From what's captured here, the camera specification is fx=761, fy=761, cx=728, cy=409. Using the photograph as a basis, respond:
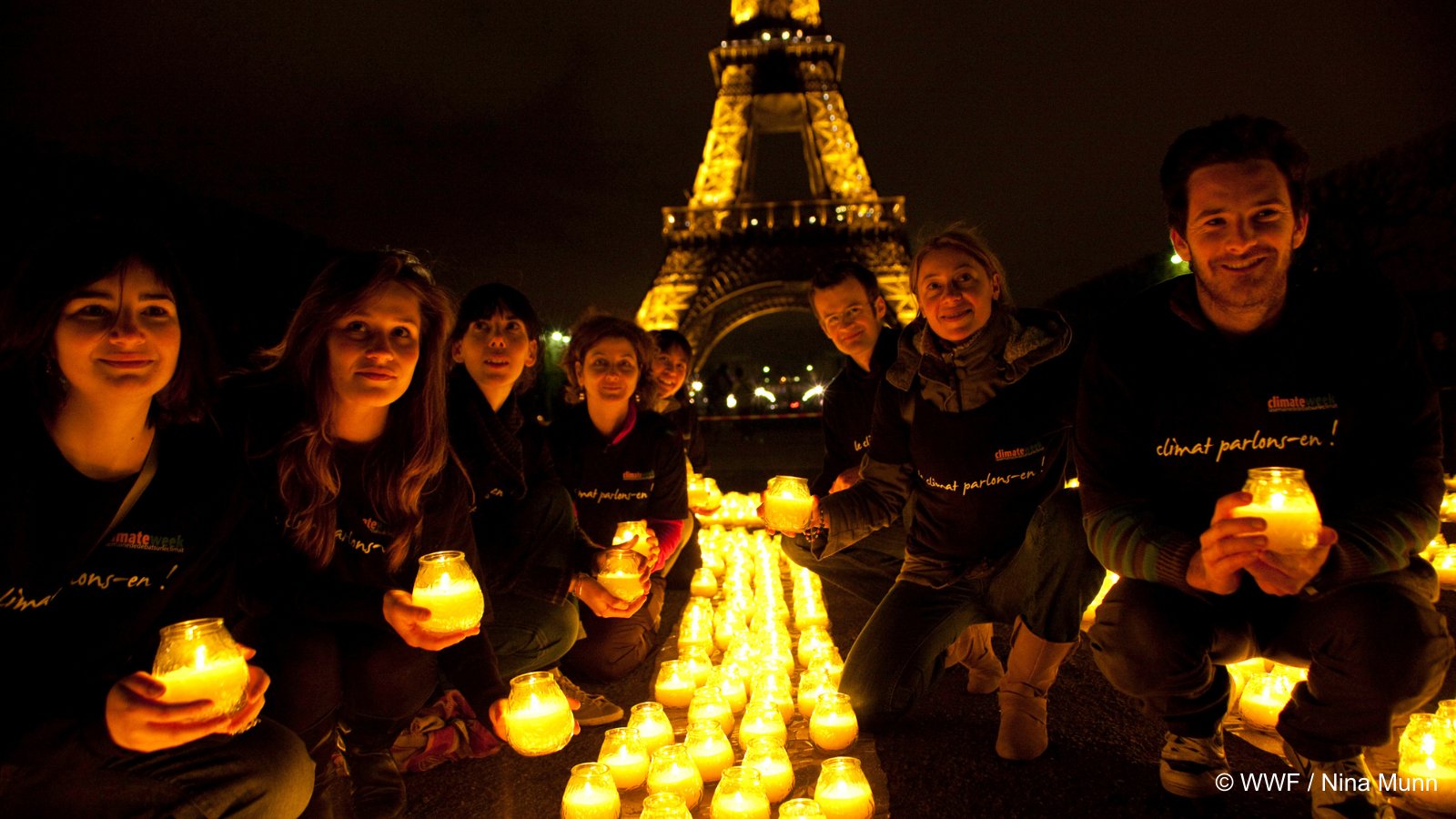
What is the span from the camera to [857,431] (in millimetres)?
4172

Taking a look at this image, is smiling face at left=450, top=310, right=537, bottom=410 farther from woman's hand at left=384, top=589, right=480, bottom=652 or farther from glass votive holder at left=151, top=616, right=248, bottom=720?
glass votive holder at left=151, top=616, right=248, bottom=720

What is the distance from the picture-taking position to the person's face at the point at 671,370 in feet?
19.1

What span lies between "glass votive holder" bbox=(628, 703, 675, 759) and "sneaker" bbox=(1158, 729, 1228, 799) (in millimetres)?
1533

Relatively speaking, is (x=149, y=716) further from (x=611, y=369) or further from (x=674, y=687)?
(x=611, y=369)

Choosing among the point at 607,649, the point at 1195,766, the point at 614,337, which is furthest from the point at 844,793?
the point at 614,337

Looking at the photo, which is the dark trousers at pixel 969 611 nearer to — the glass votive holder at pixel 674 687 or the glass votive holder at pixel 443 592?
the glass votive holder at pixel 674 687

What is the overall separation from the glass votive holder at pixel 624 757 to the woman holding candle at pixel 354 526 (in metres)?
0.35

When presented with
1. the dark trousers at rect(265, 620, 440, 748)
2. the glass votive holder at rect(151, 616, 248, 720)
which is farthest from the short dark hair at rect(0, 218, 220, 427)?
the dark trousers at rect(265, 620, 440, 748)

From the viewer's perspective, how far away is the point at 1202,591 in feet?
7.18

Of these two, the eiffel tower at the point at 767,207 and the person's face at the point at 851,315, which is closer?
the person's face at the point at 851,315

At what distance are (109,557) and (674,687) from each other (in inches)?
75.9

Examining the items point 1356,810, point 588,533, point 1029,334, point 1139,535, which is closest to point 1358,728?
point 1356,810

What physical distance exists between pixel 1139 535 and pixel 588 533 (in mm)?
2680

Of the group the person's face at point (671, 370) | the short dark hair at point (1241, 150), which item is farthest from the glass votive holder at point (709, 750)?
the person's face at point (671, 370)
